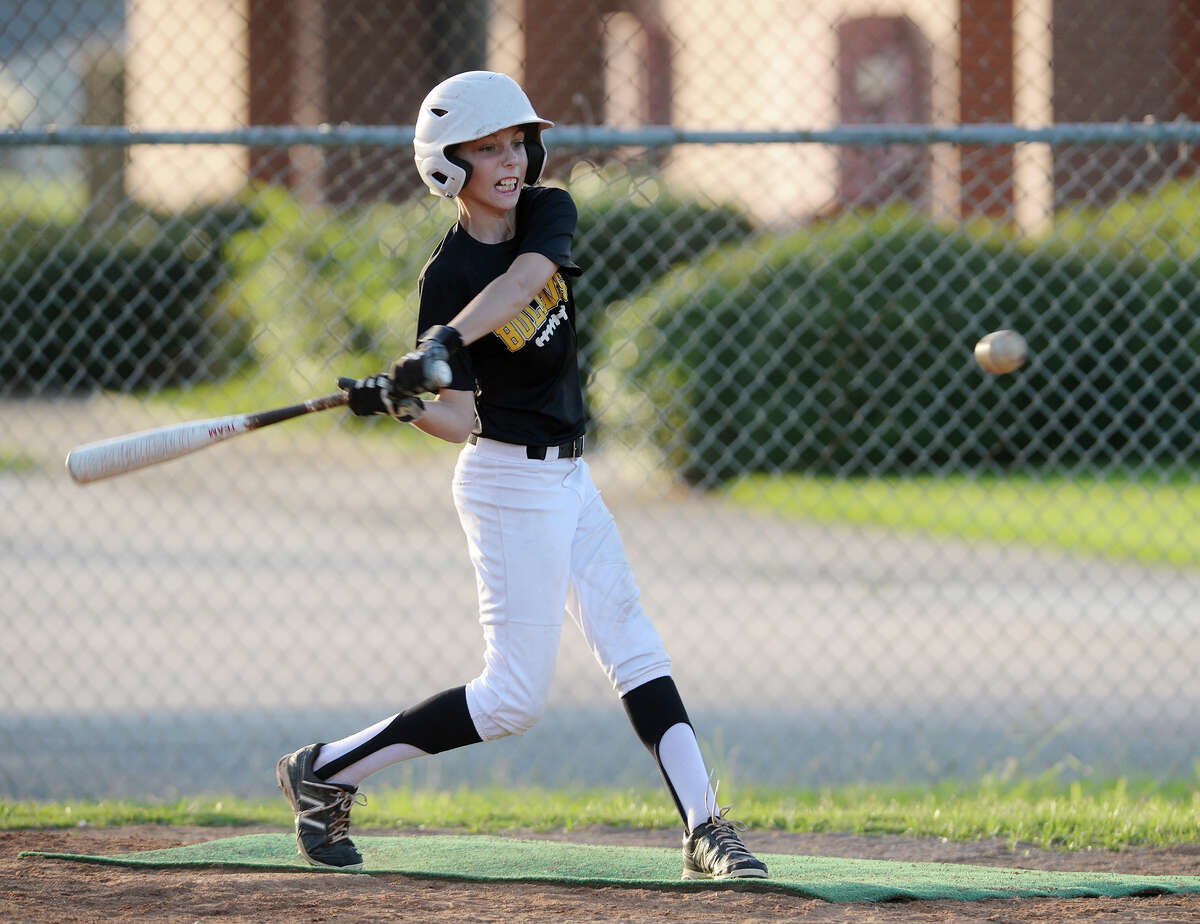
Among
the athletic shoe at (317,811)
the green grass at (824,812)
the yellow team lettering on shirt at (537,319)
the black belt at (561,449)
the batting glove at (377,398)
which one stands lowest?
the green grass at (824,812)

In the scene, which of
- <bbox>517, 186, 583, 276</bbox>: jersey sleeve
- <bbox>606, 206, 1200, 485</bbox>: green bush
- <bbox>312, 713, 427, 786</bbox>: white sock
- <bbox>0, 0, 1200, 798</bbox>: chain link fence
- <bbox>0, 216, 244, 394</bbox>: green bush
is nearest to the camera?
<bbox>517, 186, 583, 276</bbox>: jersey sleeve

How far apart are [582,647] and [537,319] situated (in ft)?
13.6

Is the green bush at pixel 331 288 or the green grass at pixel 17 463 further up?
the green bush at pixel 331 288

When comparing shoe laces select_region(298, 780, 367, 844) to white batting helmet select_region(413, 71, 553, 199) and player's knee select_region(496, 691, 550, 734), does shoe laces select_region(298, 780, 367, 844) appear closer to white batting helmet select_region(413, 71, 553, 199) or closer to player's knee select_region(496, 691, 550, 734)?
player's knee select_region(496, 691, 550, 734)

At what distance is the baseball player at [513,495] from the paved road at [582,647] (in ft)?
5.91

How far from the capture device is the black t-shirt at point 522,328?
3.58 meters

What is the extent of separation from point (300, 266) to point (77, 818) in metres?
11.7

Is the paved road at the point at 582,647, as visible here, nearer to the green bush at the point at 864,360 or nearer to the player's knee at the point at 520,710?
the green bush at the point at 864,360

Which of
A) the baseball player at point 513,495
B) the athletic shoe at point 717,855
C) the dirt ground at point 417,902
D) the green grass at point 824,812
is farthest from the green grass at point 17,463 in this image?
the athletic shoe at point 717,855

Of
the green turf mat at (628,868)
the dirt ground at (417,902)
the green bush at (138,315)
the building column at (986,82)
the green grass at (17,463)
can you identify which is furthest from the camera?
the green bush at (138,315)

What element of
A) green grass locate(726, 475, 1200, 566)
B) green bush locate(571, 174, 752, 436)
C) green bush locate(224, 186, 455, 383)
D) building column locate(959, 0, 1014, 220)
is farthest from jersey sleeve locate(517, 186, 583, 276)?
green bush locate(224, 186, 455, 383)

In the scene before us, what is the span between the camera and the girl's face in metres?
3.55

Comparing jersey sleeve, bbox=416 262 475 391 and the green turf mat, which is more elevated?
jersey sleeve, bbox=416 262 475 391

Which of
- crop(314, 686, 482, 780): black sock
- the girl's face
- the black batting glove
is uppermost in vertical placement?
the girl's face
